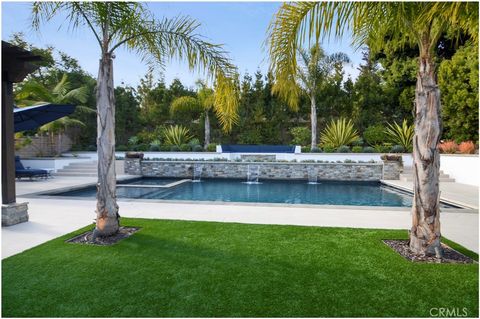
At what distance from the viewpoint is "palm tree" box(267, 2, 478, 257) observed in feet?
12.8

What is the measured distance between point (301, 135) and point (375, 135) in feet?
15.4

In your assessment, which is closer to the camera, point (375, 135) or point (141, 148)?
point (375, 135)

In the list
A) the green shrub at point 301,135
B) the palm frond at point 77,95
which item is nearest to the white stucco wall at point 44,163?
the palm frond at point 77,95

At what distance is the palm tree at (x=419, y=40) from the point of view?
3.91 m

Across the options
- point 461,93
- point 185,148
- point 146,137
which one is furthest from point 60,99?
point 461,93

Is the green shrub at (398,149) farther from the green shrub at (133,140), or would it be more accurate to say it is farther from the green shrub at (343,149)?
the green shrub at (133,140)

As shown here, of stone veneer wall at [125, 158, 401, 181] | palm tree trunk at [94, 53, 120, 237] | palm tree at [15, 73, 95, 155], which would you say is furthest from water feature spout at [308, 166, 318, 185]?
palm tree at [15, 73, 95, 155]

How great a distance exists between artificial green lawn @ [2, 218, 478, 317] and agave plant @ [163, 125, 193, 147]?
16300 mm

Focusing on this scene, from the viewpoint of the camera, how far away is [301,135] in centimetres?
2114

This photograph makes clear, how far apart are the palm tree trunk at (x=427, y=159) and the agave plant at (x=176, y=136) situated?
59.0 feet

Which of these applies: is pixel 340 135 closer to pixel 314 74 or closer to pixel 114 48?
pixel 314 74

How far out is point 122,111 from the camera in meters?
23.2

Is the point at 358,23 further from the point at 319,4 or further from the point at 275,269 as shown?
the point at 275,269

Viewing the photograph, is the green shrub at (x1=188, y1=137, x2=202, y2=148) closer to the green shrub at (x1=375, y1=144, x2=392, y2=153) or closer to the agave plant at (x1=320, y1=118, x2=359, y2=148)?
the agave plant at (x1=320, y1=118, x2=359, y2=148)
